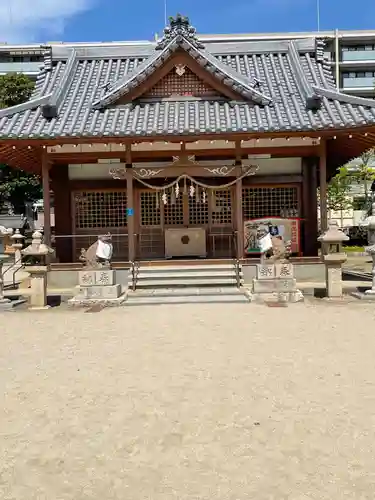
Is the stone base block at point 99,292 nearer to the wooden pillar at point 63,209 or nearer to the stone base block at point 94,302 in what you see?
the stone base block at point 94,302

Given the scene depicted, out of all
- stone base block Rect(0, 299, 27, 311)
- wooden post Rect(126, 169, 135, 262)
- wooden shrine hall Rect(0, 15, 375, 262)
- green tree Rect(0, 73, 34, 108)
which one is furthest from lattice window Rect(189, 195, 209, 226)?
green tree Rect(0, 73, 34, 108)

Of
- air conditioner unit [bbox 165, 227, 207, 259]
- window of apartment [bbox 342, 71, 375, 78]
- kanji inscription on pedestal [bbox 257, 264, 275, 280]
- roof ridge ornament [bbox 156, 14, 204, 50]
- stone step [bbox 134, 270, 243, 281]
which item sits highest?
window of apartment [bbox 342, 71, 375, 78]

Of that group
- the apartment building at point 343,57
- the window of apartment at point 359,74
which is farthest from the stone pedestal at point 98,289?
the window of apartment at point 359,74

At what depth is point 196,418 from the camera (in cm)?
435

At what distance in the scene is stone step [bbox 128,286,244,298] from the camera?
12.2 m

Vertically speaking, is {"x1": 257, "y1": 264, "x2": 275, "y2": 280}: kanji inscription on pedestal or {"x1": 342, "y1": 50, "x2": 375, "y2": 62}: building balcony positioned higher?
{"x1": 342, "y1": 50, "x2": 375, "y2": 62}: building balcony

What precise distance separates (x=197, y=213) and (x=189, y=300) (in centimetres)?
523

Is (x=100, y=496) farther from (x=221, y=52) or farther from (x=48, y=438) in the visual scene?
(x=221, y=52)

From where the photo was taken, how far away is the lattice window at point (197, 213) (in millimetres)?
16203

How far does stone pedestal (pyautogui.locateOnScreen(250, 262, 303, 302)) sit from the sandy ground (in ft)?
10.3

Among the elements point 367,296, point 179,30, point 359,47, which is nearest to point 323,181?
point 367,296

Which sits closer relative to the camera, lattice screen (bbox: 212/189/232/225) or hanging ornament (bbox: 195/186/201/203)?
hanging ornament (bbox: 195/186/201/203)

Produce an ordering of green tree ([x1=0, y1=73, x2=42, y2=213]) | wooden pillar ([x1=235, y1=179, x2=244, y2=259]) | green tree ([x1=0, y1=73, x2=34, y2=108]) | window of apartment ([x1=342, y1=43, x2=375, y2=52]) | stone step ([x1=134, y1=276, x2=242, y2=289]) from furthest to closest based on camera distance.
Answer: window of apartment ([x1=342, y1=43, x2=375, y2=52]) < green tree ([x1=0, y1=73, x2=42, y2=213]) < green tree ([x1=0, y1=73, x2=34, y2=108]) < wooden pillar ([x1=235, y1=179, x2=244, y2=259]) < stone step ([x1=134, y1=276, x2=242, y2=289])

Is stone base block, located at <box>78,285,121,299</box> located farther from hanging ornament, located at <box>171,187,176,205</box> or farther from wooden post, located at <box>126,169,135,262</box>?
hanging ornament, located at <box>171,187,176,205</box>
